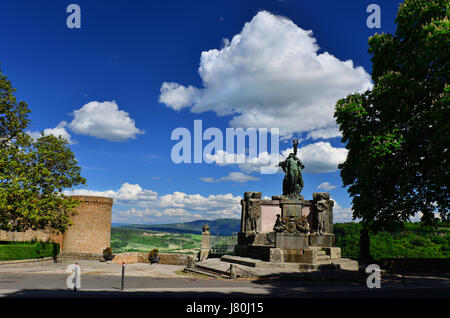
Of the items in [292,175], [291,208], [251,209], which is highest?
[292,175]

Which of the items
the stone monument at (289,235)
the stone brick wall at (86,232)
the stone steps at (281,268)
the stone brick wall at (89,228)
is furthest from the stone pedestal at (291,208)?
the stone brick wall at (89,228)

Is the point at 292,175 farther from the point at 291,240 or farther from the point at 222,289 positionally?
the point at 222,289

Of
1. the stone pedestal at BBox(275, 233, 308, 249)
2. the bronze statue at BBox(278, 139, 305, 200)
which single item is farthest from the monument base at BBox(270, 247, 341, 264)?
the bronze statue at BBox(278, 139, 305, 200)

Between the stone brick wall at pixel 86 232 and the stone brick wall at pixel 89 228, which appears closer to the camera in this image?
the stone brick wall at pixel 86 232

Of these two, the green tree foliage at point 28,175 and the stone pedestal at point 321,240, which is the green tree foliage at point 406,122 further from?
the green tree foliage at point 28,175

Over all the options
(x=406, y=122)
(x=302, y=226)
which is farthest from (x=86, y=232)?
(x=406, y=122)

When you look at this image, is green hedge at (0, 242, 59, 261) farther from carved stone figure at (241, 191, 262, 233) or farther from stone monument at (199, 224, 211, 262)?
carved stone figure at (241, 191, 262, 233)

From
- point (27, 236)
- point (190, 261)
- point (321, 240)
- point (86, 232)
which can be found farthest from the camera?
point (86, 232)

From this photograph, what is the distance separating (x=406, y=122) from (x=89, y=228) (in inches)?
1202

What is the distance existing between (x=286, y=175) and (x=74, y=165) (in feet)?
59.0

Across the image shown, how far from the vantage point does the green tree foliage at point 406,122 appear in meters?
14.6

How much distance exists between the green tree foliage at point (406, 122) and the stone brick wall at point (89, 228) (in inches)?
1048

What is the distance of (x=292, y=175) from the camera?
2464 cm

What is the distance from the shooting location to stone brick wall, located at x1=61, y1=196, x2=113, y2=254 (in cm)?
3369
